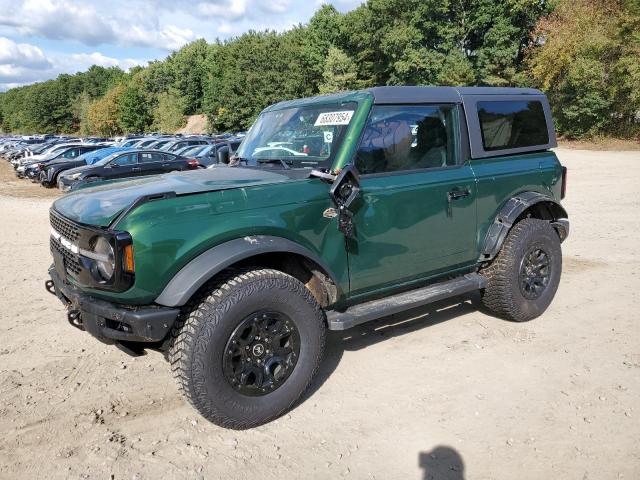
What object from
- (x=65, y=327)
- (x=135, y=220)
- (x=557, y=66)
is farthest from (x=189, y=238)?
(x=557, y=66)

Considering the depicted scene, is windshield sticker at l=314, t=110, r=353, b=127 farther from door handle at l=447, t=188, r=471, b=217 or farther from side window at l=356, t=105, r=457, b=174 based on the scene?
door handle at l=447, t=188, r=471, b=217

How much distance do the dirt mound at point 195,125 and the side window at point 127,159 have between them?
54.4 meters

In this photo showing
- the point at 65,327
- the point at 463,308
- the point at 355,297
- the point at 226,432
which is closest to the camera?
the point at 226,432

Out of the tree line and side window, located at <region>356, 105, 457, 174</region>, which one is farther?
the tree line

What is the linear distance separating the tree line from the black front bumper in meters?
34.6

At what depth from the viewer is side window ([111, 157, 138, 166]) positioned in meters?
18.4

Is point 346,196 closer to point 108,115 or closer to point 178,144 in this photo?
point 178,144

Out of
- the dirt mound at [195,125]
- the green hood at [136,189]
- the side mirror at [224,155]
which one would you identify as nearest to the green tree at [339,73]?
the dirt mound at [195,125]

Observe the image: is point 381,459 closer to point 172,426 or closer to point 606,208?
point 172,426

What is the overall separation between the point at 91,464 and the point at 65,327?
7.74ft

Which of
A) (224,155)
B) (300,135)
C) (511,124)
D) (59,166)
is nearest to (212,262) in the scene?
(300,135)

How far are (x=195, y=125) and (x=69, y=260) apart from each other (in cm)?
7668

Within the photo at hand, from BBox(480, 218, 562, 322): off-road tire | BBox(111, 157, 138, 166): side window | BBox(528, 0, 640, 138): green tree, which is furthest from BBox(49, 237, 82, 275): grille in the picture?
BBox(528, 0, 640, 138): green tree

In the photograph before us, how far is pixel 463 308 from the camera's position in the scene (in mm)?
5426
